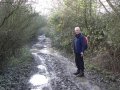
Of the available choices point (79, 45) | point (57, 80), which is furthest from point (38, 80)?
point (79, 45)

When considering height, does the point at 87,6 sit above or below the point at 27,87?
above

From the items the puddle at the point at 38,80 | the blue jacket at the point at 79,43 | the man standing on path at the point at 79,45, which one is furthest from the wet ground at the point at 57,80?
the blue jacket at the point at 79,43

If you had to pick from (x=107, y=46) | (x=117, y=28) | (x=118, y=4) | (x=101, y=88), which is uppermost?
(x=118, y=4)

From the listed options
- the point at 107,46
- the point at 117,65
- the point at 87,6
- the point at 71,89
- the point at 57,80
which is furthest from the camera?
the point at 87,6

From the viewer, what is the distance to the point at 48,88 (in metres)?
10.9

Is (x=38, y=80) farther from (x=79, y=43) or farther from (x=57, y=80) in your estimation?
(x=79, y=43)

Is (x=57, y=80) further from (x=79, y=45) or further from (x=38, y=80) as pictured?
(x=79, y=45)

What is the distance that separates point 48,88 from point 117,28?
3.97 meters

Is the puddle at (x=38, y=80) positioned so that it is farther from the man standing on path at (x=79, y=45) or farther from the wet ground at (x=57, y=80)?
the man standing on path at (x=79, y=45)

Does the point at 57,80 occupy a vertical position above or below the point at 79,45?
below

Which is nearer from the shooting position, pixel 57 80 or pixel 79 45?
pixel 57 80

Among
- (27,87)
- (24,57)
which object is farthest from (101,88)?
(24,57)

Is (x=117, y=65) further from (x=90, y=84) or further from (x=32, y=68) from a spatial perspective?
(x=32, y=68)

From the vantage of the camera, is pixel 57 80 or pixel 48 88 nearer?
pixel 48 88
